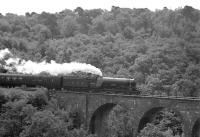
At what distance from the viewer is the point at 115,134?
49.8 meters

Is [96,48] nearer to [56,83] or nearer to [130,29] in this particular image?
[130,29]

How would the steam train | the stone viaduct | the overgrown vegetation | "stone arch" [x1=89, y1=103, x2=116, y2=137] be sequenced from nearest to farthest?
the stone viaduct < the overgrown vegetation < "stone arch" [x1=89, y1=103, x2=116, y2=137] < the steam train

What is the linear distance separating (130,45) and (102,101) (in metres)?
63.1

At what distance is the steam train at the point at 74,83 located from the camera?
4728 cm

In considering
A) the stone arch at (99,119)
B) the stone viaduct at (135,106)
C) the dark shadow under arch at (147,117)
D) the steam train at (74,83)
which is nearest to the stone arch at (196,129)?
the stone viaduct at (135,106)

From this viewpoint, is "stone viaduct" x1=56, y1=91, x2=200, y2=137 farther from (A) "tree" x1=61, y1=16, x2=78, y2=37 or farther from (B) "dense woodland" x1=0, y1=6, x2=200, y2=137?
(A) "tree" x1=61, y1=16, x2=78, y2=37

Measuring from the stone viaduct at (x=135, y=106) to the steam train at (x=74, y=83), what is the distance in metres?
1.58

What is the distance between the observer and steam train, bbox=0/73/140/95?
155 ft

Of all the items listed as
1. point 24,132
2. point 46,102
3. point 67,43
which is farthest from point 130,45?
point 24,132

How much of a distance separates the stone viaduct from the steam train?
1582 mm

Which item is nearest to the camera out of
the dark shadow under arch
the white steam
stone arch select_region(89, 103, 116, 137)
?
the dark shadow under arch

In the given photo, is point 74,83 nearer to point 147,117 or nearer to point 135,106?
point 135,106

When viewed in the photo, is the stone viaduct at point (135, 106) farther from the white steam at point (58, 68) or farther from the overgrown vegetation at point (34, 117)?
the white steam at point (58, 68)

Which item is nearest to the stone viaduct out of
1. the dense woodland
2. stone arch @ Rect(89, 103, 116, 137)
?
stone arch @ Rect(89, 103, 116, 137)
